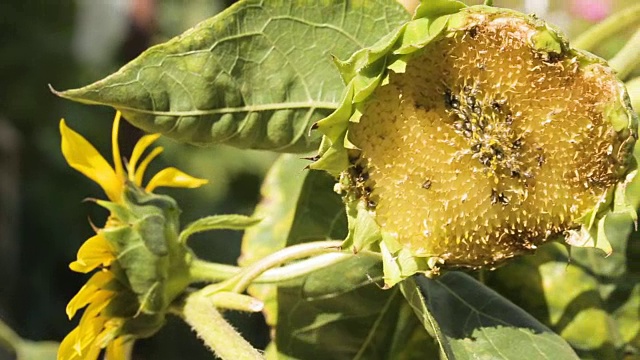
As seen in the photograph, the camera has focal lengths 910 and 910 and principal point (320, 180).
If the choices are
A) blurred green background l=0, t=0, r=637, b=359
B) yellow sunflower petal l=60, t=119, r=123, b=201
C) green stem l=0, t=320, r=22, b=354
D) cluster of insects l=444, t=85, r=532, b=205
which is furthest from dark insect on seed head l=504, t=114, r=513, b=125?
blurred green background l=0, t=0, r=637, b=359

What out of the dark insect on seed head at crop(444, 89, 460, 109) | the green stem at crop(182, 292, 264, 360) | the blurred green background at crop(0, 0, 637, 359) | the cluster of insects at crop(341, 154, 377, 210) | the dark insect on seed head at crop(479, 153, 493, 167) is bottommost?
the blurred green background at crop(0, 0, 637, 359)

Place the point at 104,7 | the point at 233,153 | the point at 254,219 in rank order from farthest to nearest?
the point at 104,7
the point at 233,153
the point at 254,219

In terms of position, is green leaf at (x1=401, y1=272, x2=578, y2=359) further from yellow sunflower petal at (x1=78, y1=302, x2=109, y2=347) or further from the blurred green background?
the blurred green background

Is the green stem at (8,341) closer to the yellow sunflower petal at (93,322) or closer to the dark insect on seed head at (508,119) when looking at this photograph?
the yellow sunflower petal at (93,322)

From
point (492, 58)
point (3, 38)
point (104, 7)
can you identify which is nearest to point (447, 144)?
point (492, 58)

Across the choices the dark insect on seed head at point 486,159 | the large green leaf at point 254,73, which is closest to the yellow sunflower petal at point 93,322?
the large green leaf at point 254,73

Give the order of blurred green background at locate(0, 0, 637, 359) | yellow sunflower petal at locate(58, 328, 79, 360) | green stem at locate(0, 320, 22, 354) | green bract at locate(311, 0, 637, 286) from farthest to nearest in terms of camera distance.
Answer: blurred green background at locate(0, 0, 637, 359), green stem at locate(0, 320, 22, 354), yellow sunflower petal at locate(58, 328, 79, 360), green bract at locate(311, 0, 637, 286)

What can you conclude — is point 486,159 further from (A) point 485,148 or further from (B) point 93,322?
(B) point 93,322

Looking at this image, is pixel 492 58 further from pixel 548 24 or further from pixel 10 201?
pixel 10 201
